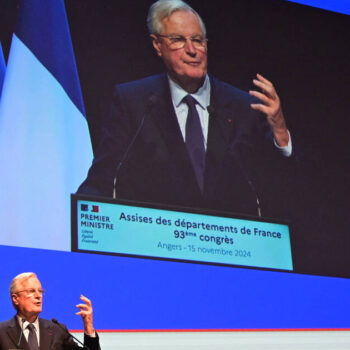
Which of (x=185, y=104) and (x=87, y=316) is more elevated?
(x=185, y=104)

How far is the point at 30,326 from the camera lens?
302 cm

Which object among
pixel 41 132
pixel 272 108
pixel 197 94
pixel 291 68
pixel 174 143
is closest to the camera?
pixel 41 132

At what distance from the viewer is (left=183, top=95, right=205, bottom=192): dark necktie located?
4.77m

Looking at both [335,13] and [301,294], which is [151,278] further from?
[335,13]

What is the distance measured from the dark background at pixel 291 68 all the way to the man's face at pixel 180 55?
0.07 meters

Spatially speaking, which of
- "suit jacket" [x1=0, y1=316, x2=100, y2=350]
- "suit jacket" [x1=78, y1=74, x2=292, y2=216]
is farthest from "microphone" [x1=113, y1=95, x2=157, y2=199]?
"suit jacket" [x1=0, y1=316, x2=100, y2=350]

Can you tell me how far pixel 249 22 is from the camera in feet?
17.6

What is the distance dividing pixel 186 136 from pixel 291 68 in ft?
3.69

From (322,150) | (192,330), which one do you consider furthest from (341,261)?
(192,330)

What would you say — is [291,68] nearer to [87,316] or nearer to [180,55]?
[180,55]

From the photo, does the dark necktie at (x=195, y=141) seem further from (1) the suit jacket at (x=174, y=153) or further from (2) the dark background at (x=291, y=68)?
(2) the dark background at (x=291, y=68)

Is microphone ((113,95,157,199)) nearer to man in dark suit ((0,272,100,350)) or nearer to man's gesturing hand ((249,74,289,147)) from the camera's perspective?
man's gesturing hand ((249,74,289,147))

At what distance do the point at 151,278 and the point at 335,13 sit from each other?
2.67 meters

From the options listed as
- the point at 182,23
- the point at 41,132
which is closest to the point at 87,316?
the point at 41,132
